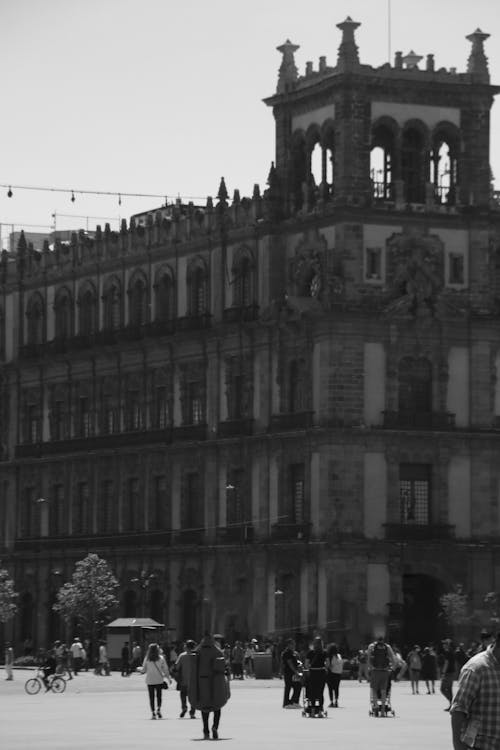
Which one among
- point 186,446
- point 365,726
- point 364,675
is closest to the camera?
point 365,726

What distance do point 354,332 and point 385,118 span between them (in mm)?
9384

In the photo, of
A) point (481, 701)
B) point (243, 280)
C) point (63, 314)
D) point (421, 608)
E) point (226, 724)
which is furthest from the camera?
point (63, 314)

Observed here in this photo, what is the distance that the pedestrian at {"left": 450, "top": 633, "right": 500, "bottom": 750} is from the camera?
2277 cm

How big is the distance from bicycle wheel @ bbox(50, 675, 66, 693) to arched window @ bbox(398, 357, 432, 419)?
27527mm

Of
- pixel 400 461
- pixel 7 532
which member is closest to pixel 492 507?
pixel 400 461

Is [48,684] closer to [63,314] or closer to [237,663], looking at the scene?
[237,663]

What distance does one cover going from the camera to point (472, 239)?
101m

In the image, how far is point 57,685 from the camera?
7612cm

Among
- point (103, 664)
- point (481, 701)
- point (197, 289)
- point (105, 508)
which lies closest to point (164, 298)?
point (197, 289)

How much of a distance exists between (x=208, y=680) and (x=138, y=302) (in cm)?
6969

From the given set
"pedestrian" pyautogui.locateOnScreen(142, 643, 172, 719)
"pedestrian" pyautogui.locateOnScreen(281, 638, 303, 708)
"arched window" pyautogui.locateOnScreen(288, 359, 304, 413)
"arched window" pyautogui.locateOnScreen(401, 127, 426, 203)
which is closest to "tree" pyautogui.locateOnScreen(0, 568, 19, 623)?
"arched window" pyautogui.locateOnScreen(288, 359, 304, 413)

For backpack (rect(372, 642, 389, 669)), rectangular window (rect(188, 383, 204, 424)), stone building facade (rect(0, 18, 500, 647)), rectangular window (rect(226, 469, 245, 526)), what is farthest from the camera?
rectangular window (rect(188, 383, 204, 424))

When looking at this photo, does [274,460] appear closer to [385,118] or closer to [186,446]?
[186,446]

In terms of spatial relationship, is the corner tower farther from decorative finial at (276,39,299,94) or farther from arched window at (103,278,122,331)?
arched window at (103,278,122,331)
